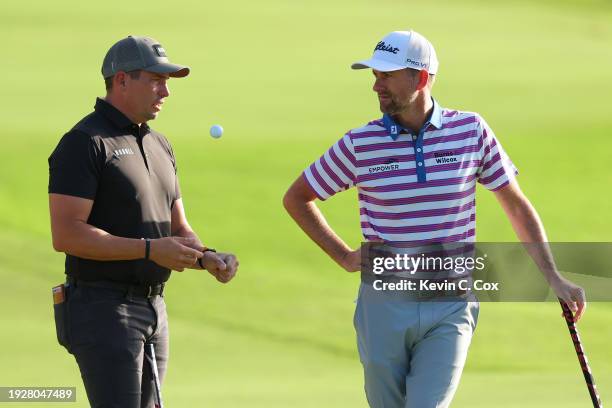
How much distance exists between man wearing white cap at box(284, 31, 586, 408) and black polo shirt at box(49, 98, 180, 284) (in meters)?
0.71

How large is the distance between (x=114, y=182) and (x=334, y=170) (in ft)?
2.86

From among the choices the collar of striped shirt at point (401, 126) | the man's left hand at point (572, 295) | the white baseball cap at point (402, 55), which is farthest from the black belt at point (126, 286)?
the man's left hand at point (572, 295)

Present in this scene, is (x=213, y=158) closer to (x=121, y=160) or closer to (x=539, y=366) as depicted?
(x=539, y=366)

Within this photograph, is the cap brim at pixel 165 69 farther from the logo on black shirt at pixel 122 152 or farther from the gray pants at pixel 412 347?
the gray pants at pixel 412 347

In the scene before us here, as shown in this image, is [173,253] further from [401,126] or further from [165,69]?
[401,126]

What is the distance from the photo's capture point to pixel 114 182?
5566 mm

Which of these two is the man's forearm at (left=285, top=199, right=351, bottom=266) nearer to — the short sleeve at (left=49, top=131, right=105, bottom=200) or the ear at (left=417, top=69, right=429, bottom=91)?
the ear at (left=417, top=69, right=429, bottom=91)

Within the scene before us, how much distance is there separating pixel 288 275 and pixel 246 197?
1658mm

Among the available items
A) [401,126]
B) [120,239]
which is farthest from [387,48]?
[120,239]

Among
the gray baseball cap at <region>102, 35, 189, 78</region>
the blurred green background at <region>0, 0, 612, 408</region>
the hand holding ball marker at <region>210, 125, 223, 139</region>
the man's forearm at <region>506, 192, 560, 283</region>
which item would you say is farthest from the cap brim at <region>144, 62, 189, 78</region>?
the hand holding ball marker at <region>210, 125, 223, 139</region>

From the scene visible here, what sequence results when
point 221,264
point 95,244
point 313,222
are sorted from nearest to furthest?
point 95,244 < point 221,264 < point 313,222

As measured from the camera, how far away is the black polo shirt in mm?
5461

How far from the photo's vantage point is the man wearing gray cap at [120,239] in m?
5.46

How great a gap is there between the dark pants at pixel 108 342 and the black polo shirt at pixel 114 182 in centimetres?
9
